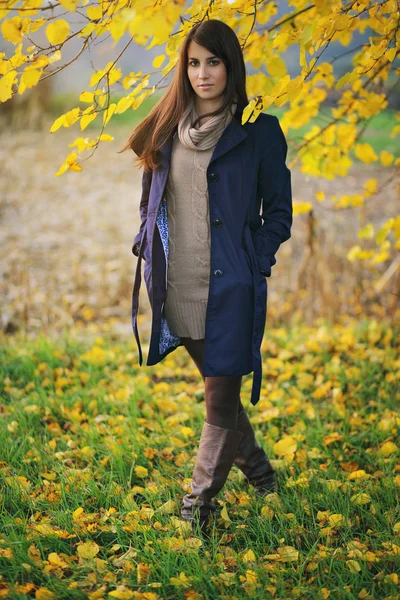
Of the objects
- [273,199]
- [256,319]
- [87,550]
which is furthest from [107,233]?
[87,550]

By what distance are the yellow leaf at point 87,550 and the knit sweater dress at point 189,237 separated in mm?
835

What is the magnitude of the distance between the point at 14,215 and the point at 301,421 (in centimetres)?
622

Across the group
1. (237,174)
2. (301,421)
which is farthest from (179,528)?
(237,174)

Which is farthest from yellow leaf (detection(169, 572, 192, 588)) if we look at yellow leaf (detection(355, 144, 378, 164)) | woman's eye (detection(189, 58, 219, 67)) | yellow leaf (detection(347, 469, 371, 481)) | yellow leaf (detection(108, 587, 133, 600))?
yellow leaf (detection(355, 144, 378, 164))

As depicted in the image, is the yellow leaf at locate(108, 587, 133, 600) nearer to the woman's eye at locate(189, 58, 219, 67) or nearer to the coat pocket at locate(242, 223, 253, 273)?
the coat pocket at locate(242, 223, 253, 273)

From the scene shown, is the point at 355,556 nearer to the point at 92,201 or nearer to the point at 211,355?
the point at 211,355

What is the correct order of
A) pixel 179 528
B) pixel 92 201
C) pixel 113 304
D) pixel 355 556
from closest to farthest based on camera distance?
pixel 355 556, pixel 179 528, pixel 113 304, pixel 92 201

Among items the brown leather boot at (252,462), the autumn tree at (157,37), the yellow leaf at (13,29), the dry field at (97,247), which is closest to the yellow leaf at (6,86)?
the autumn tree at (157,37)

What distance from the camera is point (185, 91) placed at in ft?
7.57

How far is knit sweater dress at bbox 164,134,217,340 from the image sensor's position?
2283 millimetres

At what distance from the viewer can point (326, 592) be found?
76.8 inches

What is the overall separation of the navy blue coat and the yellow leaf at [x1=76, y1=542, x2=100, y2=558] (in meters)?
0.72

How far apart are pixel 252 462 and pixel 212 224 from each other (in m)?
1.06

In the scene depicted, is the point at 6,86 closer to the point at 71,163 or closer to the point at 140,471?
the point at 71,163
